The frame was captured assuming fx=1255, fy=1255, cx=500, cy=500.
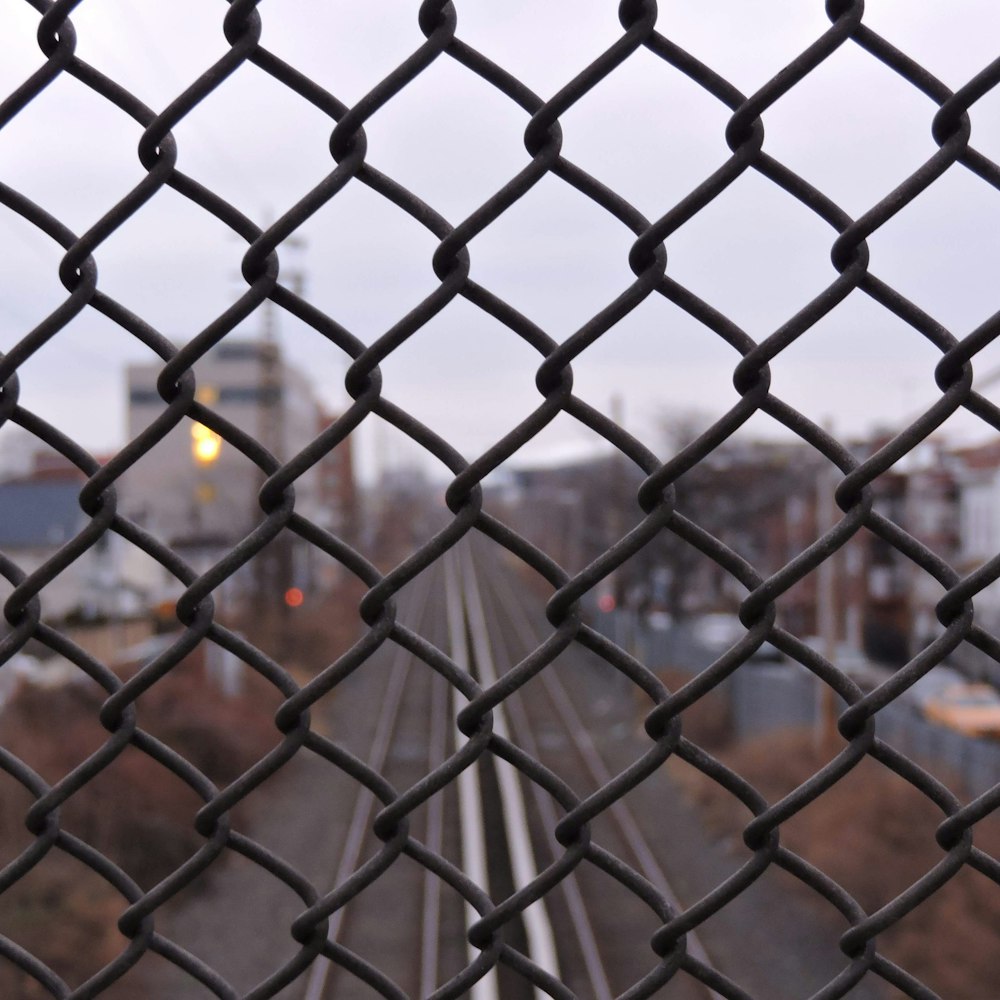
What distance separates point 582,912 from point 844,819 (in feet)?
10.4

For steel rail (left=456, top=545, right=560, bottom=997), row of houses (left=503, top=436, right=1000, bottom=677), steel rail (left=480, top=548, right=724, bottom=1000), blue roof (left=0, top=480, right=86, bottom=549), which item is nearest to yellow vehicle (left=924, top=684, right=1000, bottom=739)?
row of houses (left=503, top=436, right=1000, bottom=677)

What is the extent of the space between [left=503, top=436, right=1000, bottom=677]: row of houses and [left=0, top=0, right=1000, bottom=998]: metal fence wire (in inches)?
1032

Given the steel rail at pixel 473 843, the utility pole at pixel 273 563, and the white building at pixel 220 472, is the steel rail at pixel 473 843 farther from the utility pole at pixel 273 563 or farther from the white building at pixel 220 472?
the white building at pixel 220 472

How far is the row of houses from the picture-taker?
2994 cm

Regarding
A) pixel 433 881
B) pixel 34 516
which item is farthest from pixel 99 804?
pixel 34 516

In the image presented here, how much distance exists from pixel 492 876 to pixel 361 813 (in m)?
3.06

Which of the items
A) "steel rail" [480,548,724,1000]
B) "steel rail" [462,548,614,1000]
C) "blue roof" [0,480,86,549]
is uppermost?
"steel rail" [480,548,724,1000]

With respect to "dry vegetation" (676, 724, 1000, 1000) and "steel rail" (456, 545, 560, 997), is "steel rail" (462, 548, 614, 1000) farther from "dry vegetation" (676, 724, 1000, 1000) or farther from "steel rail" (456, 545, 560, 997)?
"dry vegetation" (676, 724, 1000, 1000)

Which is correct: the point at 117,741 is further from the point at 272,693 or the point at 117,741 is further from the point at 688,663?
the point at 688,663

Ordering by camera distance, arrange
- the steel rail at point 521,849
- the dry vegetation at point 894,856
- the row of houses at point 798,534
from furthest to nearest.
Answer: the row of houses at point 798,534 → the steel rail at point 521,849 → the dry vegetation at point 894,856

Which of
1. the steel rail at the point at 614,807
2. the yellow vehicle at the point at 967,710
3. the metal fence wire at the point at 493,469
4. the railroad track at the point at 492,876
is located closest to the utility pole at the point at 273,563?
the railroad track at the point at 492,876

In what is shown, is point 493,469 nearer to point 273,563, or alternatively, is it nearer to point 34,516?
point 273,563

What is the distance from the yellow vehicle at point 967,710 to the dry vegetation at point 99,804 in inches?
435

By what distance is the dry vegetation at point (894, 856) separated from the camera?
10.6m
